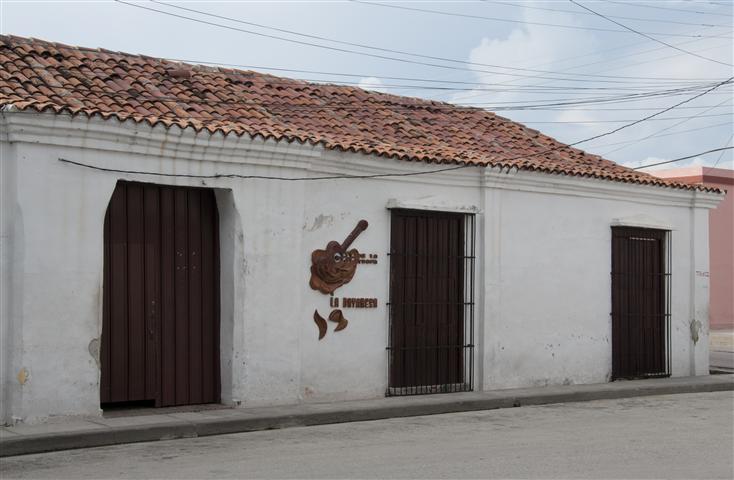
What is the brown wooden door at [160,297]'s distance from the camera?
1073 centimetres

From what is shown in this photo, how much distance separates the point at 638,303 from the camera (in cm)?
1569

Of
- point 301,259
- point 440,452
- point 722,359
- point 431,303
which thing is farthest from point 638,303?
point 440,452

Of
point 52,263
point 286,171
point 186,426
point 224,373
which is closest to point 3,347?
point 52,263

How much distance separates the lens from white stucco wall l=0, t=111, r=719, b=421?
9812mm

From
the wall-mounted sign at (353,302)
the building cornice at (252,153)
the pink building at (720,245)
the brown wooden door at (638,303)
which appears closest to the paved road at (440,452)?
the wall-mounted sign at (353,302)

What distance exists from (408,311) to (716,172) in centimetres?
1665

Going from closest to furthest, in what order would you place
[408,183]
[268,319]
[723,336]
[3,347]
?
1. [3,347]
2. [268,319]
3. [408,183]
4. [723,336]

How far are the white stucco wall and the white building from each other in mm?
24

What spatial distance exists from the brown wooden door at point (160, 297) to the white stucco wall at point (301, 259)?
229 mm

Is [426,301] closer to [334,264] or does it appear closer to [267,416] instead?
[334,264]

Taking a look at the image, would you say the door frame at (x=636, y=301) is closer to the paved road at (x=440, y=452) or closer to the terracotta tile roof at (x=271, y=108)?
the terracotta tile roof at (x=271, y=108)

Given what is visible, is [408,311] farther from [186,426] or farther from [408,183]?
[186,426]

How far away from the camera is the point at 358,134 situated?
13.4m

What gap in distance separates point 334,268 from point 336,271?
1.8 inches
